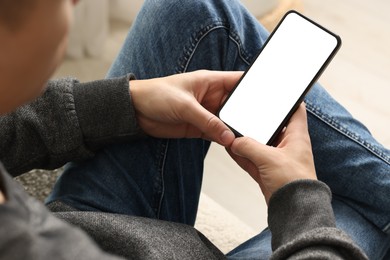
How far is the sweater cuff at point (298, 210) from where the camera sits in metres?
0.58

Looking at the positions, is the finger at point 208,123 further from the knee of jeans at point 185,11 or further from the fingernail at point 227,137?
the knee of jeans at point 185,11

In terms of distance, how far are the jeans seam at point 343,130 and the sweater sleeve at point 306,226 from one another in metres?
0.13

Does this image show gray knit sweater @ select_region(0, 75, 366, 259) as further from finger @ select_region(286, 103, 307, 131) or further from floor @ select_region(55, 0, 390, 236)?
floor @ select_region(55, 0, 390, 236)

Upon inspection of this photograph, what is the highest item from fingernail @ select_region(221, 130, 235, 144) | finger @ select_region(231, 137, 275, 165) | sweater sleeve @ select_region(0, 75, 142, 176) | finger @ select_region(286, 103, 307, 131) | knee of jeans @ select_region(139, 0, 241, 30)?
knee of jeans @ select_region(139, 0, 241, 30)

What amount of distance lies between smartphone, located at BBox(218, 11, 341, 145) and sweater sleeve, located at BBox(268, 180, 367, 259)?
0.35 feet

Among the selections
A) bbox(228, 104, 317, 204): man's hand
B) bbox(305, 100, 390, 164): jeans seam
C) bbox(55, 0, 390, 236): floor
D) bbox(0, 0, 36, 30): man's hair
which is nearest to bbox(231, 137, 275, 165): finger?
bbox(228, 104, 317, 204): man's hand

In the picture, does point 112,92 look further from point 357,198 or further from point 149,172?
point 357,198

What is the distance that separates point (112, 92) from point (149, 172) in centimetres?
11

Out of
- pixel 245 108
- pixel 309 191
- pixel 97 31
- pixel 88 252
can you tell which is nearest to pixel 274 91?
pixel 245 108

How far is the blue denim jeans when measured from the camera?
2.33 feet

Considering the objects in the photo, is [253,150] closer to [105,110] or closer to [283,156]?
[283,156]

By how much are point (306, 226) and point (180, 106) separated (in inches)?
8.0

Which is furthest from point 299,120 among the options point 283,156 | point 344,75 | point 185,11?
point 344,75

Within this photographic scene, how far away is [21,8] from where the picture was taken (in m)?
0.37
